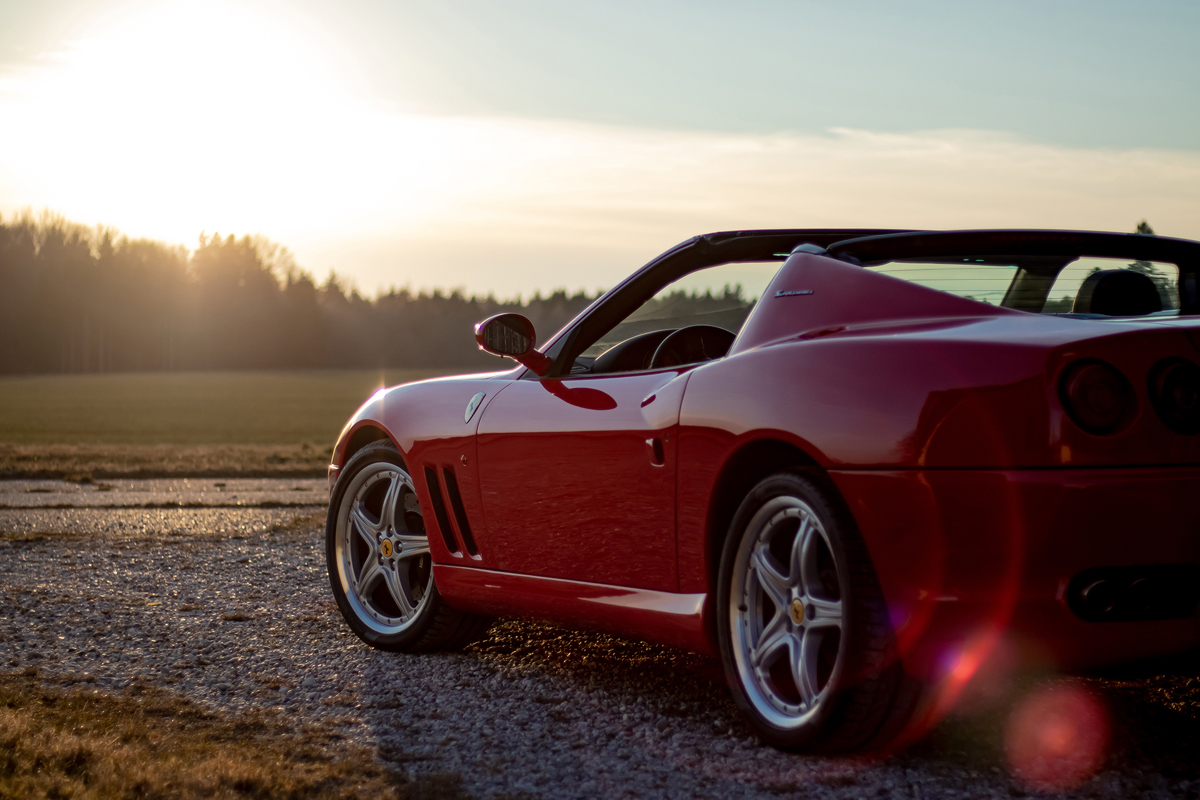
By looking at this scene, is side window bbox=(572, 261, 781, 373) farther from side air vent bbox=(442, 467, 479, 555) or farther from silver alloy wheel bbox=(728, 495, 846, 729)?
silver alloy wheel bbox=(728, 495, 846, 729)

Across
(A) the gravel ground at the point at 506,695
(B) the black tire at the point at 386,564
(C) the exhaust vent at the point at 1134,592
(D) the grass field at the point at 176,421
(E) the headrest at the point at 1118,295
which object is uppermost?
(E) the headrest at the point at 1118,295

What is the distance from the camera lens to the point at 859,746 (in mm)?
3035

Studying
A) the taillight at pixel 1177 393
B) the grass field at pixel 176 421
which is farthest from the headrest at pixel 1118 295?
the grass field at pixel 176 421

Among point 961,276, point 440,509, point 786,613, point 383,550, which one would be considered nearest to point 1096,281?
point 961,276

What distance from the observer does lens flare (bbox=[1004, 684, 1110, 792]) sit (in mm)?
3070

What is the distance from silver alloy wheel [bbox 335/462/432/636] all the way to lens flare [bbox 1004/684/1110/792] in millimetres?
2191

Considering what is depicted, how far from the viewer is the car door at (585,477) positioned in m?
3.56

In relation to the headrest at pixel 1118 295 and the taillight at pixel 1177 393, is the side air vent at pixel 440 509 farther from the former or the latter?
the taillight at pixel 1177 393

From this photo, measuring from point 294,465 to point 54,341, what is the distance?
54.9 m

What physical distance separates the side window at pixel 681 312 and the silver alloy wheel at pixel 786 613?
3.41 ft

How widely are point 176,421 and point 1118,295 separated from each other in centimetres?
4405

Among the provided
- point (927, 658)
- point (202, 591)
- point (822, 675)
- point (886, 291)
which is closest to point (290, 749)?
point (822, 675)

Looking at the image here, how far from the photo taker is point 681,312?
4254 millimetres

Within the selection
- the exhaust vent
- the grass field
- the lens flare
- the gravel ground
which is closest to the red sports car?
the exhaust vent
